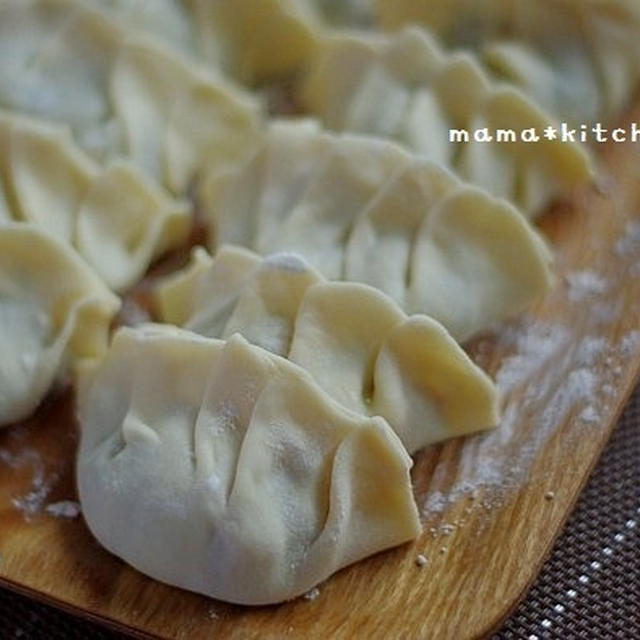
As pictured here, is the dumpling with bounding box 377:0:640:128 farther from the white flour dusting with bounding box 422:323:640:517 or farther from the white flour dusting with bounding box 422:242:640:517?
the white flour dusting with bounding box 422:323:640:517

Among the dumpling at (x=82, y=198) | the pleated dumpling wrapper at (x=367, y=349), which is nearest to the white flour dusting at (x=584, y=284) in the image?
the pleated dumpling wrapper at (x=367, y=349)

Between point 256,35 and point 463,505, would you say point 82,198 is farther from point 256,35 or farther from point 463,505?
point 463,505

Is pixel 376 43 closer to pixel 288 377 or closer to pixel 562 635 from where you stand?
pixel 288 377

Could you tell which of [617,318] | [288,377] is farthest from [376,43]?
[288,377]

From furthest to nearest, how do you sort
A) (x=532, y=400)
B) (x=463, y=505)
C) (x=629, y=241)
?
(x=629, y=241) < (x=532, y=400) < (x=463, y=505)

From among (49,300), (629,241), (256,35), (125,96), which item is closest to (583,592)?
(629,241)

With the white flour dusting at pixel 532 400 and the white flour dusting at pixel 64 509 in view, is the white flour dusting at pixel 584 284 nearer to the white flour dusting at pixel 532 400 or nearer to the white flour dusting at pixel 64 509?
the white flour dusting at pixel 532 400
